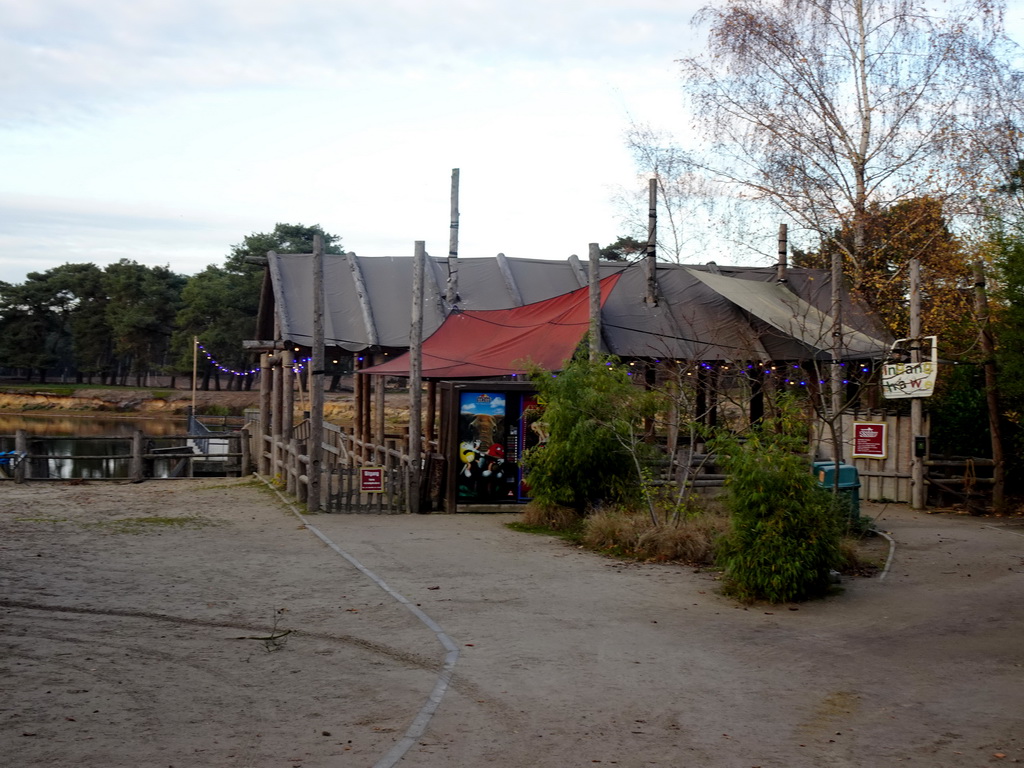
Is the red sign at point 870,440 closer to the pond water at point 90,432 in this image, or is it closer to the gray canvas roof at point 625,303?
the gray canvas roof at point 625,303

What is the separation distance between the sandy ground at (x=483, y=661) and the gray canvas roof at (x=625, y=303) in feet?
23.3

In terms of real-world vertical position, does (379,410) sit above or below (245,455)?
above

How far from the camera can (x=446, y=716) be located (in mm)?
5562

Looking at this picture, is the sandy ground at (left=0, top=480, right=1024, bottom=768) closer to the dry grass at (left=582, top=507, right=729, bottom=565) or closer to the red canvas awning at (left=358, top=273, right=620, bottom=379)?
the dry grass at (left=582, top=507, right=729, bottom=565)

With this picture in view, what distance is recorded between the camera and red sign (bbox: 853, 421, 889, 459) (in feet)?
53.1

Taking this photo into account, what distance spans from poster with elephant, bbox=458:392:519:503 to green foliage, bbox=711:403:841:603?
20.4 feet

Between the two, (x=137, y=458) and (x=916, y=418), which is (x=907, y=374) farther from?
(x=137, y=458)

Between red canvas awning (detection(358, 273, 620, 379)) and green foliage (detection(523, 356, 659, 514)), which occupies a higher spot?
red canvas awning (detection(358, 273, 620, 379))

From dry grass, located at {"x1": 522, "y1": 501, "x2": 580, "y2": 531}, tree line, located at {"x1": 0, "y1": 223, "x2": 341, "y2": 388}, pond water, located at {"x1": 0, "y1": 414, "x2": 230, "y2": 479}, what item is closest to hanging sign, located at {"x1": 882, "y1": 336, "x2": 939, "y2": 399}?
dry grass, located at {"x1": 522, "y1": 501, "x2": 580, "y2": 531}

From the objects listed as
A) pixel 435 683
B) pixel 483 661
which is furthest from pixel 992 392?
pixel 435 683

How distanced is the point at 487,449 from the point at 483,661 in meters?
8.47

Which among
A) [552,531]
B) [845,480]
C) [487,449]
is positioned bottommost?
[552,531]

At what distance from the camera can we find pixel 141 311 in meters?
60.9

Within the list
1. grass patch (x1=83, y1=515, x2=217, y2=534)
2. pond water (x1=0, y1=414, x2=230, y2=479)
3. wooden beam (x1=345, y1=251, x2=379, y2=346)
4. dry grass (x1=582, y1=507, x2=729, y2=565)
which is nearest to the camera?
dry grass (x1=582, y1=507, x2=729, y2=565)
